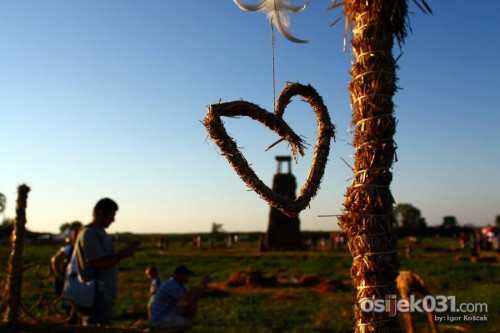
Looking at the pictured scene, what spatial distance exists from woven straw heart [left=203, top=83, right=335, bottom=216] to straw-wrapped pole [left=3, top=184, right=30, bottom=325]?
4076 mm

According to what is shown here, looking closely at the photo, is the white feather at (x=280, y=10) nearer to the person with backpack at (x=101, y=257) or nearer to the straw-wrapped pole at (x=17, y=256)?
the person with backpack at (x=101, y=257)

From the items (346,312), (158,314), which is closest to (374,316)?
(158,314)

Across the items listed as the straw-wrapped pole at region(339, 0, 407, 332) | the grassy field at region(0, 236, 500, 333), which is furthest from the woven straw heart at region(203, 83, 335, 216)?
the grassy field at region(0, 236, 500, 333)

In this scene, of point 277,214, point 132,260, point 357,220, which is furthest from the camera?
point 277,214

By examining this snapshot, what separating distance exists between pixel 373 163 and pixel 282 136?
52 centimetres

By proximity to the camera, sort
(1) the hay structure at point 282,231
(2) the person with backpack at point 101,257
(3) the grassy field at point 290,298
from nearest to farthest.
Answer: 1. (2) the person with backpack at point 101,257
2. (3) the grassy field at point 290,298
3. (1) the hay structure at point 282,231

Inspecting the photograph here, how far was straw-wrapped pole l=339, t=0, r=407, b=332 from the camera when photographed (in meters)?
2.62

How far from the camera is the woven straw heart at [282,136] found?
252 cm

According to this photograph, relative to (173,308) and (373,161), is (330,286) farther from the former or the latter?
(373,161)

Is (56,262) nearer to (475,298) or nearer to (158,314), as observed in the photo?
(158,314)

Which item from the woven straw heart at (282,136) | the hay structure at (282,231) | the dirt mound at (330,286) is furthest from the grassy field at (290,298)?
the hay structure at (282,231)

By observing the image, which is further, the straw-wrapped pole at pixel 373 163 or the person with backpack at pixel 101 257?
the person with backpack at pixel 101 257

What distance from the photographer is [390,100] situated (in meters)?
2.75

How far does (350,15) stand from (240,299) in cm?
1313
